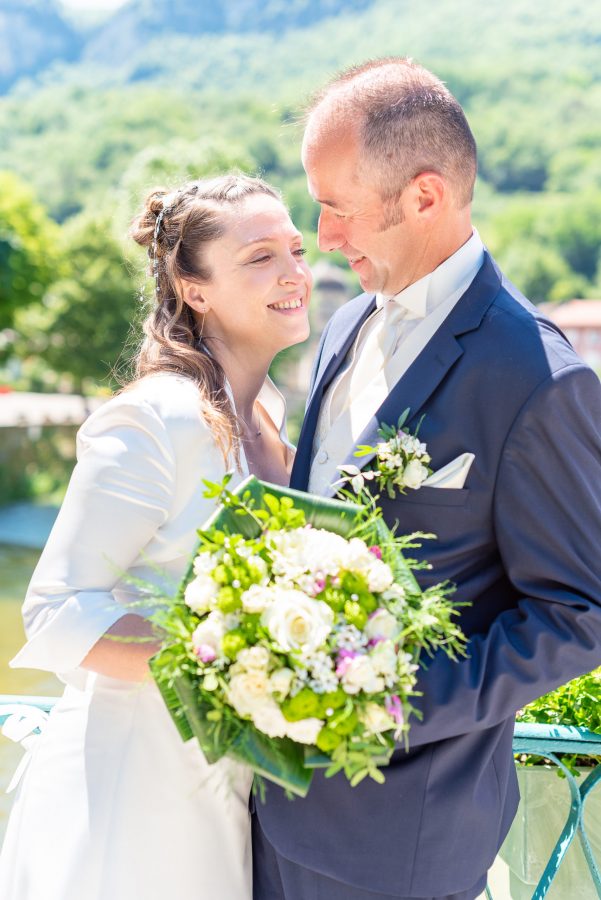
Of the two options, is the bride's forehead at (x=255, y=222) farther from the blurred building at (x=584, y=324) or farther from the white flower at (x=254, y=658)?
the blurred building at (x=584, y=324)

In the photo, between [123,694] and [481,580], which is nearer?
[481,580]

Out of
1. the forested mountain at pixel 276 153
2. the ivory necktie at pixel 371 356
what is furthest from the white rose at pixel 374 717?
the forested mountain at pixel 276 153

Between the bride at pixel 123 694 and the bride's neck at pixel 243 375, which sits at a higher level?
the bride's neck at pixel 243 375

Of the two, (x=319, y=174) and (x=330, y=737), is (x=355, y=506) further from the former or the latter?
(x=319, y=174)

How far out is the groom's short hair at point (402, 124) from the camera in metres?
2.67

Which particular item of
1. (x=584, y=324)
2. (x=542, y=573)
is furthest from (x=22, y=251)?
(x=584, y=324)

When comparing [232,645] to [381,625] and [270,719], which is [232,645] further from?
[381,625]

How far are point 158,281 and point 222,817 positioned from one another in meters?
1.77

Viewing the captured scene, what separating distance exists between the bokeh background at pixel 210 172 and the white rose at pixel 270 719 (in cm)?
183

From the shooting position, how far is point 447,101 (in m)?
2.71

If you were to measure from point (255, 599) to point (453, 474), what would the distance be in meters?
0.71

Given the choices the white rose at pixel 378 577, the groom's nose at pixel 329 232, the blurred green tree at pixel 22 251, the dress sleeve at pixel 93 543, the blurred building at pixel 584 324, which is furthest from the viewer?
the blurred building at pixel 584 324

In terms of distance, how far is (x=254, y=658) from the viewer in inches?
72.2

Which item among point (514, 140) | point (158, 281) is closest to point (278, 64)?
point (514, 140)
